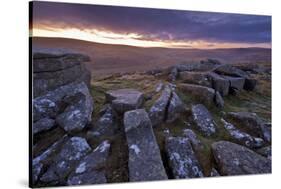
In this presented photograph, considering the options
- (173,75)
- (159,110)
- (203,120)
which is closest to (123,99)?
(159,110)

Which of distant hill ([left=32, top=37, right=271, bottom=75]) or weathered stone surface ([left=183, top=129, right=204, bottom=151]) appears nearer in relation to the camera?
distant hill ([left=32, top=37, right=271, bottom=75])

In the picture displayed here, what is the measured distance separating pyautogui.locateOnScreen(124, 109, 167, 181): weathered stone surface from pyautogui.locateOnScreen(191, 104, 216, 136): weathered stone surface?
1196 millimetres

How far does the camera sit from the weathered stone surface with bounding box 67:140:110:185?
6.59m

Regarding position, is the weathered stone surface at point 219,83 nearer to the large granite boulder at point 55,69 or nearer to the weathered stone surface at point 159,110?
the weathered stone surface at point 159,110

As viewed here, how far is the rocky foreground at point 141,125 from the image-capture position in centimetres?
662

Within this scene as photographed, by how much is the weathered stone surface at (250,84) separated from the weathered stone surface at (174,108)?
1920mm

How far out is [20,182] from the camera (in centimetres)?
636

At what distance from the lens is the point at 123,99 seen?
7.32 m

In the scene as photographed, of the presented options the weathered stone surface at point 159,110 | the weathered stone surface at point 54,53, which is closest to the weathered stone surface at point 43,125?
the weathered stone surface at point 54,53

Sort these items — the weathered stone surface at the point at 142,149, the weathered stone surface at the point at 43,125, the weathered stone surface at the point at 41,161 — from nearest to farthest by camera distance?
the weathered stone surface at the point at 41,161 < the weathered stone surface at the point at 43,125 < the weathered stone surface at the point at 142,149

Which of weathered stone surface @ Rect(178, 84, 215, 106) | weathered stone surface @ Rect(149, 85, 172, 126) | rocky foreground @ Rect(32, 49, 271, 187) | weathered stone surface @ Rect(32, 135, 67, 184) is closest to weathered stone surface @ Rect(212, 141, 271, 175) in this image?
rocky foreground @ Rect(32, 49, 271, 187)

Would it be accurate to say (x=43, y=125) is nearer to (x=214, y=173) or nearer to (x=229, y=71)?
(x=214, y=173)

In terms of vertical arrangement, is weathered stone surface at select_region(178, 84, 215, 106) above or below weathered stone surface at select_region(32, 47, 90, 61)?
below

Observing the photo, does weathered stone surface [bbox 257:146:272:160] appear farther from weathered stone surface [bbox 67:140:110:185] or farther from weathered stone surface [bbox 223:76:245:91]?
weathered stone surface [bbox 67:140:110:185]
